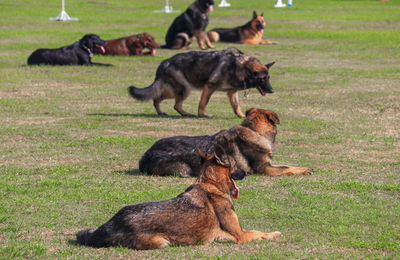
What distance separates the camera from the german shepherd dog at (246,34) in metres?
33.9

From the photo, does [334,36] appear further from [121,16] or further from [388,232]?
[388,232]

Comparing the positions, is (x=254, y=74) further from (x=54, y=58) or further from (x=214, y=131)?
(x=54, y=58)

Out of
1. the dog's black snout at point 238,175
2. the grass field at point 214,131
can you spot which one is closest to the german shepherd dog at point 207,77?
the grass field at point 214,131

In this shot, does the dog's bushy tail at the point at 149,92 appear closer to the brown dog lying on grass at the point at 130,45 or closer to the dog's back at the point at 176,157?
the dog's back at the point at 176,157

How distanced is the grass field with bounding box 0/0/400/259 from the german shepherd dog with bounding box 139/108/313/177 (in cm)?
23

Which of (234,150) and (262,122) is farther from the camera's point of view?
(262,122)

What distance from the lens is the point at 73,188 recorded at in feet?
33.9

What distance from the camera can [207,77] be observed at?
17.3 m

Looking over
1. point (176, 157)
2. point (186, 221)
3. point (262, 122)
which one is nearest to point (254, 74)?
point (262, 122)

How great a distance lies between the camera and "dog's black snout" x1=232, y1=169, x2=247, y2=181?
10.6 m

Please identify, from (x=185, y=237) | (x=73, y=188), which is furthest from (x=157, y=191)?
(x=185, y=237)

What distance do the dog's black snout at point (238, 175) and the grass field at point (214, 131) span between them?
5.3 inches

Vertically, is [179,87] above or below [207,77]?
below

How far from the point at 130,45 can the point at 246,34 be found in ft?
20.3
